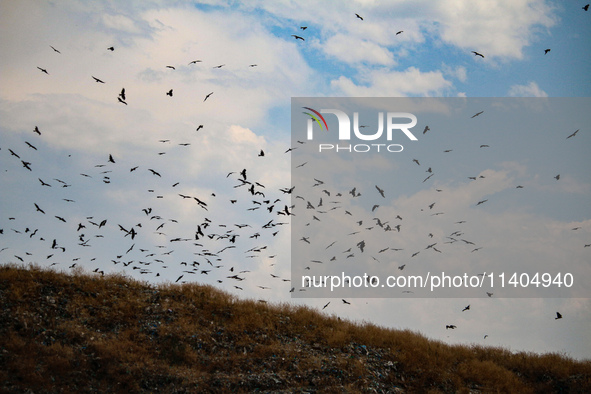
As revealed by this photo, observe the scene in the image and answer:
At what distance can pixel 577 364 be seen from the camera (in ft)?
65.8

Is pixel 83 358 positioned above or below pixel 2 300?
below

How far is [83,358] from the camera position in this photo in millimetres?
15594

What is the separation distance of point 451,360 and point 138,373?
12.3 metres

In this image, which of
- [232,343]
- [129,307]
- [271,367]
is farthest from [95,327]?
[271,367]

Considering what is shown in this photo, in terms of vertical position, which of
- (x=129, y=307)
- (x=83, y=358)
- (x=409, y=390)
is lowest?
(x=409, y=390)

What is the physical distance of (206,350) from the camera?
1744 cm

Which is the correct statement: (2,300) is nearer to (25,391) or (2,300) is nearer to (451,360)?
(25,391)

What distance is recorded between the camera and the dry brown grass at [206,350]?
15414 millimetres

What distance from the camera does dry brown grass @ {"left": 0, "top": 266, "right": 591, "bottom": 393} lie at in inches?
607

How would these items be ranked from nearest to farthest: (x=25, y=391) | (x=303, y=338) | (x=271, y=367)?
(x=25, y=391)
(x=271, y=367)
(x=303, y=338)

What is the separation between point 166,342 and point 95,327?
109 inches

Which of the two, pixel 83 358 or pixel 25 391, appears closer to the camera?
pixel 25 391

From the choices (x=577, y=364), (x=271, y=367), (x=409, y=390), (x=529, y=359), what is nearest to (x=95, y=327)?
(x=271, y=367)

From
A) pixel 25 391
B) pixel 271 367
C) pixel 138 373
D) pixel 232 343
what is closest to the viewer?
pixel 25 391
